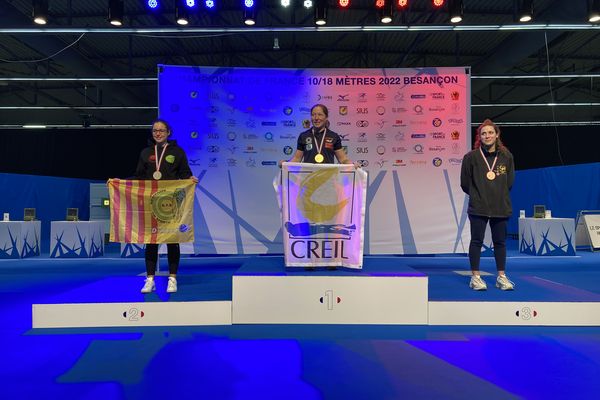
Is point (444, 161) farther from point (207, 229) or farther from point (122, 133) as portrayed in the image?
point (122, 133)

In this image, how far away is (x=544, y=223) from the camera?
24.2 ft

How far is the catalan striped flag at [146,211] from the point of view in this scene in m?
3.33

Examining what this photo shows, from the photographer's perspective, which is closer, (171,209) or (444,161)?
(171,209)

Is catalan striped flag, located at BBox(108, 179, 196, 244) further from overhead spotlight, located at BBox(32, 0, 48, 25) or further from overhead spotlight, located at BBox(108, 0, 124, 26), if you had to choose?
overhead spotlight, located at BBox(32, 0, 48, 25)

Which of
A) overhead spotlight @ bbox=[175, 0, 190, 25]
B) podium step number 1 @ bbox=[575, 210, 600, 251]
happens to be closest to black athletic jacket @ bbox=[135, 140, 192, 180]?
overhead spotlight @ bbox=[175, 0, 190, 25]

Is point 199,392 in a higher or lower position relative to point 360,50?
lower

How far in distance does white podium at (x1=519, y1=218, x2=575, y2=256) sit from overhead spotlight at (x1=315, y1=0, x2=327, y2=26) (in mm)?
5653

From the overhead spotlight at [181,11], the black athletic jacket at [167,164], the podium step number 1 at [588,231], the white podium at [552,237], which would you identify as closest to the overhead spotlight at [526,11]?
the white podium at [552,237]

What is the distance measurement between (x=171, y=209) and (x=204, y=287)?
2.81 feet

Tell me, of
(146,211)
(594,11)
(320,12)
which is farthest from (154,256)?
(594,11)

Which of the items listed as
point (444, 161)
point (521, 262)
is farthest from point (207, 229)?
point (521, 262)

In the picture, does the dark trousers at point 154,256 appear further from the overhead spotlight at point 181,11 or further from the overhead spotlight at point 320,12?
the overhead spotlight at point 320,12

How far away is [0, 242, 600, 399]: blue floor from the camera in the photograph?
6.66ft

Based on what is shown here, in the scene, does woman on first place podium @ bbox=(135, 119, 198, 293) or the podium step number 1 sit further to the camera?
the podium step number 1
